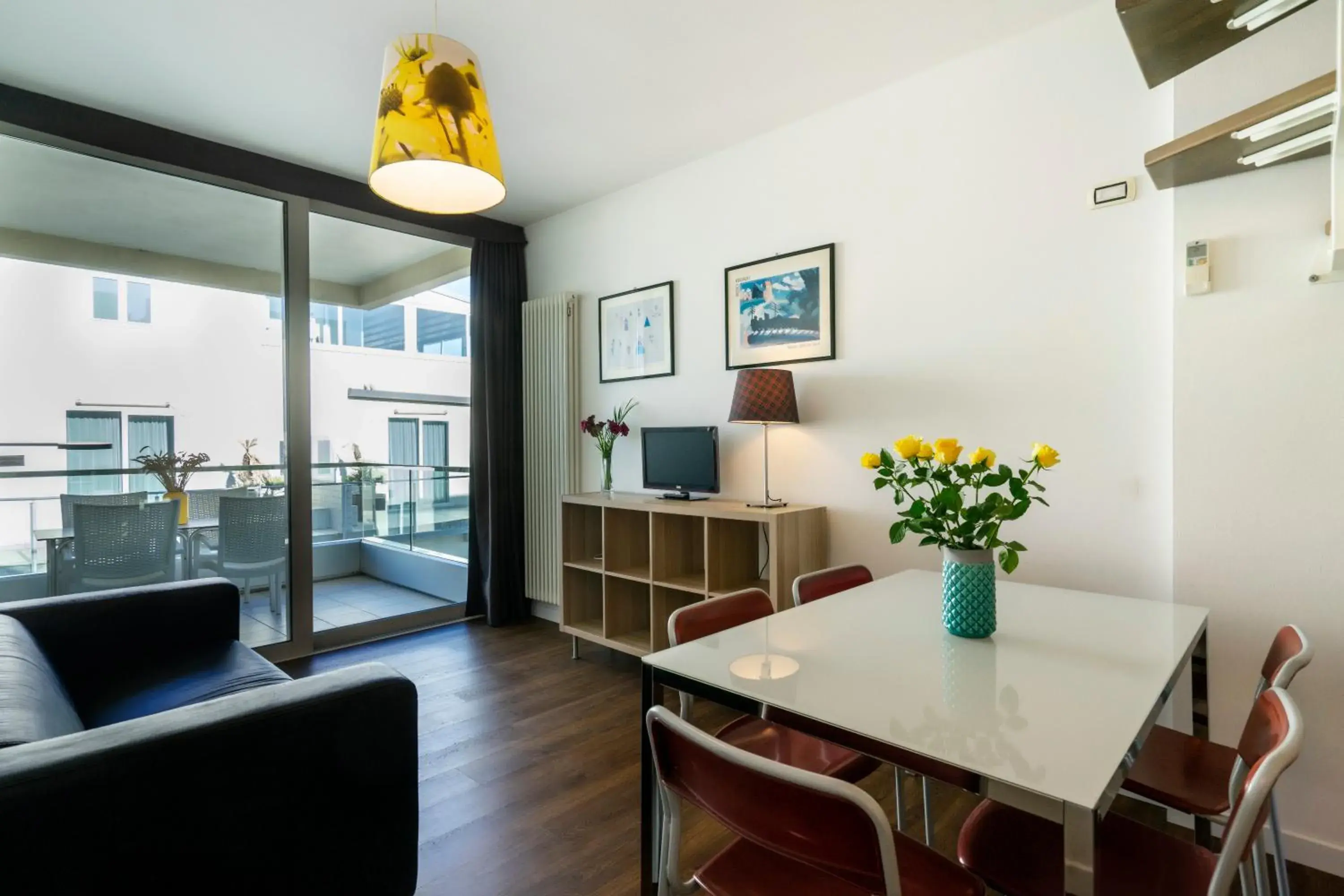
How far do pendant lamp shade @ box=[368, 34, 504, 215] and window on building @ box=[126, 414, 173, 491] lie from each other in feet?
7.97

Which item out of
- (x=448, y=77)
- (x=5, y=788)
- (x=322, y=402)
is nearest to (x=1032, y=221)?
(x=448, y=77)

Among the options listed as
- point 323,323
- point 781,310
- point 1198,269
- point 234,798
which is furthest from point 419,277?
point 1198,269

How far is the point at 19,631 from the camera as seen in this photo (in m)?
1.90

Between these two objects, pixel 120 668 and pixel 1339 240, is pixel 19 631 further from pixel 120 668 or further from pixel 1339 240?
pixel 1339 240

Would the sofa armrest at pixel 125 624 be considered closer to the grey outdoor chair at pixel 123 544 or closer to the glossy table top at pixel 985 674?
the grey outdoor chair at pixel 123 544

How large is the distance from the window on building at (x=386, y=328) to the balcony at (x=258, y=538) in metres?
0.78

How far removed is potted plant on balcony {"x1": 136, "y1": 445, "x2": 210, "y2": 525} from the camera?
3.27m

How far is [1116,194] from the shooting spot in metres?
2.20

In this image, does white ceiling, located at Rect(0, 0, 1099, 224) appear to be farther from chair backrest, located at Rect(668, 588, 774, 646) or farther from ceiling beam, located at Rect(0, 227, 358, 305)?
chair backrest, located at Rect(668, 588, 774, 646)

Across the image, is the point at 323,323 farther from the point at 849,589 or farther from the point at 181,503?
the point at 849,589

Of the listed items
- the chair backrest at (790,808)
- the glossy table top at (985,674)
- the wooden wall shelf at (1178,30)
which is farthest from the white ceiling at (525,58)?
the chair backrest at (790,808)

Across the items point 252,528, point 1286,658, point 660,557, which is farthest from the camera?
point 252,528

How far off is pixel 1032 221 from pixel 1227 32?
31.7 inches

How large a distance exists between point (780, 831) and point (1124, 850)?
31.2 inches
